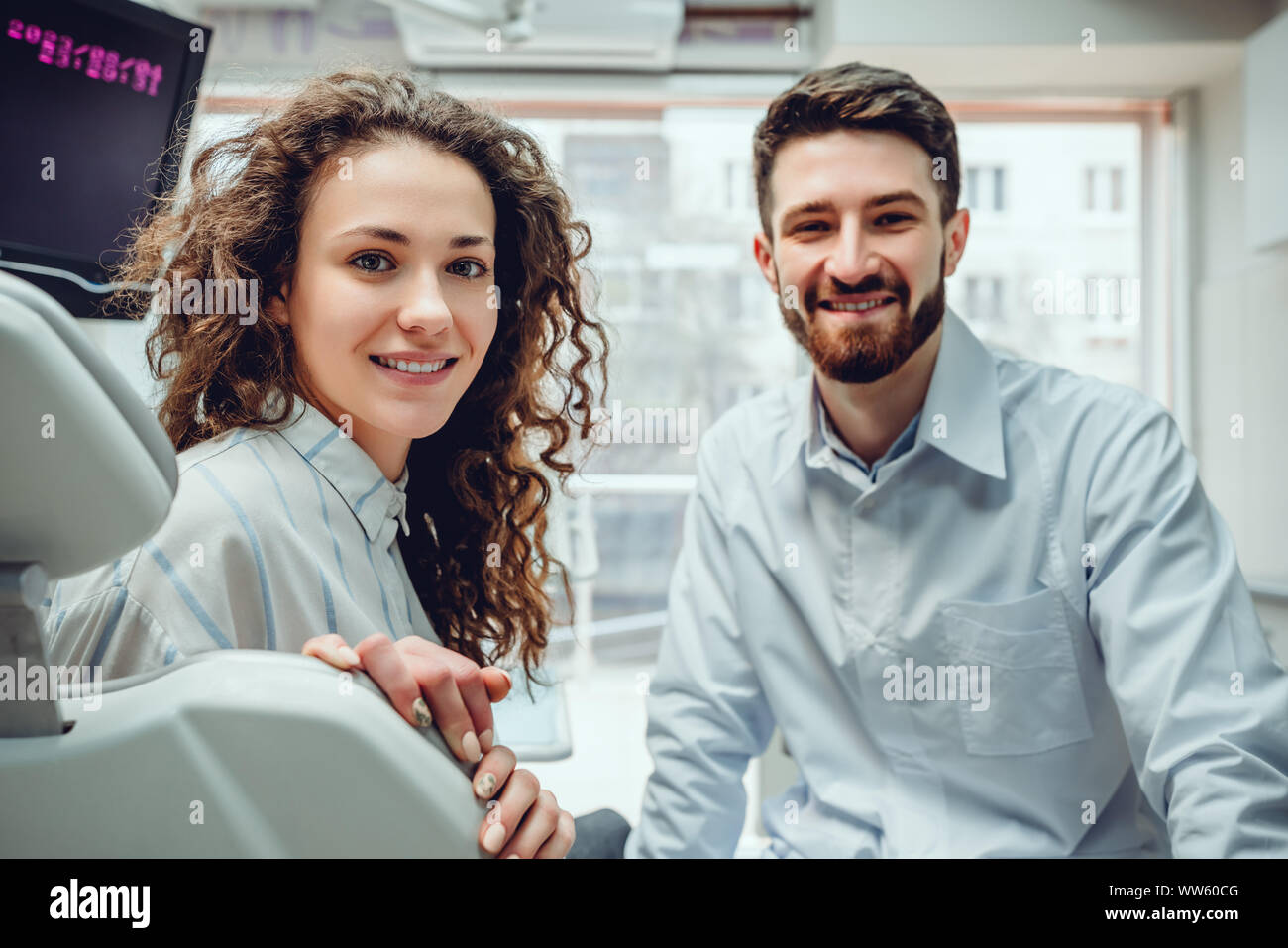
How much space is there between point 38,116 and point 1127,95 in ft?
8.29

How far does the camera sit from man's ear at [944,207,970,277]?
4.08 feet

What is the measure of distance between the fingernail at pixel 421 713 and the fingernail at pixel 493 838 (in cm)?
6

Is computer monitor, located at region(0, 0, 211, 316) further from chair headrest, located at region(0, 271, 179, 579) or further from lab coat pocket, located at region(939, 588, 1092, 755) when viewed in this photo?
lab coat pocket, located at region(939, 588, 1092, 755)

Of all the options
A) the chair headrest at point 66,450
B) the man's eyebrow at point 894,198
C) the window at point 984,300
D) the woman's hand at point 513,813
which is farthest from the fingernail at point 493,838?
the window at point 984,300

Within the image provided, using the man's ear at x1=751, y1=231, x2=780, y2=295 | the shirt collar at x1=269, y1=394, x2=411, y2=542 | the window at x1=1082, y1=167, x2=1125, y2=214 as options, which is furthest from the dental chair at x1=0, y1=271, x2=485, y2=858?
the window at x1=1082, y1=167, x2=1125, y2=214

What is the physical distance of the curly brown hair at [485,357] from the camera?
71 cm

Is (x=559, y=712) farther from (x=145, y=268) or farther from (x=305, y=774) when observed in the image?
(x=305, y=774)

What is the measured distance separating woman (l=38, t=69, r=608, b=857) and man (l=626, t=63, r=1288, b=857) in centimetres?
40

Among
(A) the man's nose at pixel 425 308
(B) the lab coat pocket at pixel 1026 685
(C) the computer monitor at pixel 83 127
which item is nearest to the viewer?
(A) the man's nose at pixel 425 308

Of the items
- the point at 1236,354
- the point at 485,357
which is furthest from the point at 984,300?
the point at 485,357

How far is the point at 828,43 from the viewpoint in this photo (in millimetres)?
2113

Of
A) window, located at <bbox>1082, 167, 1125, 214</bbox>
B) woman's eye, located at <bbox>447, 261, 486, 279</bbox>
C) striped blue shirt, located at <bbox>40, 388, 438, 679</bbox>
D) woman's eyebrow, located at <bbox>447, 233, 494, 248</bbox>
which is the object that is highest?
window, located at <bbox>1082, 167, 1125, 214</bbox>

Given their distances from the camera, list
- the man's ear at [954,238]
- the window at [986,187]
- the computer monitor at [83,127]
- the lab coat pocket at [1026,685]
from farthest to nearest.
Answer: the window at [986,187] < the man's ear at [954,238] < the lab coat pocket at [1026,685] < the computer monitor at [83,127]

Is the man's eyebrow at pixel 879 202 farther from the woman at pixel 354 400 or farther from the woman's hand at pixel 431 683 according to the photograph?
the woman's hand at pixel 431 683
